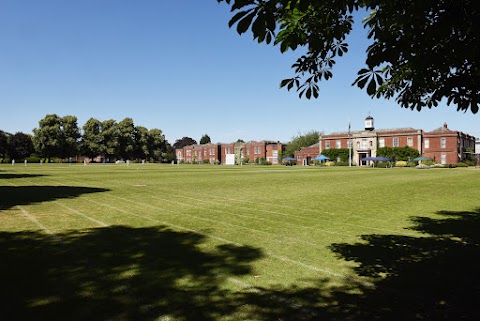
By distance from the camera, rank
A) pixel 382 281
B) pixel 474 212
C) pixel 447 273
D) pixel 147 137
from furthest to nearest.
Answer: pixel 147 137
pixel 474 212
pixel 447 273
pixel 382 281

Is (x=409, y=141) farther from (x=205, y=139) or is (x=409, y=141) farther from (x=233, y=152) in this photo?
(x=205, y=139)

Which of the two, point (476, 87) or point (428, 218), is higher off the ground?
point (476, 87)

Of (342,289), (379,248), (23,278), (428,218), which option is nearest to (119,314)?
(23,278)

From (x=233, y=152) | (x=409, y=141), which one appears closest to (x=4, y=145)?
(x=233, y=152)

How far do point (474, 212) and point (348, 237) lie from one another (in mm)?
6640

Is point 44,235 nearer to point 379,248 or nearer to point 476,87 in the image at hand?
point 379,248

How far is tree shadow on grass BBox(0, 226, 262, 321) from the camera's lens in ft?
12.2

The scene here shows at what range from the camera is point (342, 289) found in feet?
14.6

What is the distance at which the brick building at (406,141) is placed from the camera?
→ 221ft

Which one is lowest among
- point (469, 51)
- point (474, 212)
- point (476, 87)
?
point (474, 212)

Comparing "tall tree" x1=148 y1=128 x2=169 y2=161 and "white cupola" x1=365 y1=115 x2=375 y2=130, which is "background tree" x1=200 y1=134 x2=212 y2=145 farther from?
"white cupola" x1=365 y1=115 x2=375 y2=130

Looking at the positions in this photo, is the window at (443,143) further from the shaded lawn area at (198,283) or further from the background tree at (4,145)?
the background tree at (4,145)

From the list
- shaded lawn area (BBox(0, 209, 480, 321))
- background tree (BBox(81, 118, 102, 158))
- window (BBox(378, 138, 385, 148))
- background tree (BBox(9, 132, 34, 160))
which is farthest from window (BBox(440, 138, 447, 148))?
background tree (BBox(9, 132, 34, 160))

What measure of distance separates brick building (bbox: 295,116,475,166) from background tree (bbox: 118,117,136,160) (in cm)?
5622
